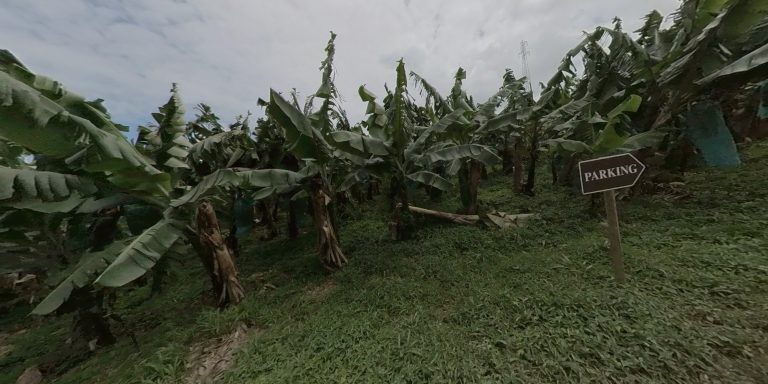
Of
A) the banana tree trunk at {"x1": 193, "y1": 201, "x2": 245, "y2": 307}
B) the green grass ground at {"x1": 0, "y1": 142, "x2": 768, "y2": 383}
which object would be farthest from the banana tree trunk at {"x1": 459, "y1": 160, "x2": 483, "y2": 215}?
the banana tree trunk at {"x1": 193, "y1": 201, "x2": 245, "y2": 307}

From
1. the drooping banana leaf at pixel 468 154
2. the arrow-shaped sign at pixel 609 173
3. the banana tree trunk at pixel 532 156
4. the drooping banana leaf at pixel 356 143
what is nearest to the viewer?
the arrow-shaped sign at pixel 609 173

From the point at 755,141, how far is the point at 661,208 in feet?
16.8

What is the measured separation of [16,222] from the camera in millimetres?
3354

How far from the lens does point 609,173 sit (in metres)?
2.79

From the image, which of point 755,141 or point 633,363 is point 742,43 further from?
point 633,363

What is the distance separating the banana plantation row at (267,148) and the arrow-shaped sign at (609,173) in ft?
3.65

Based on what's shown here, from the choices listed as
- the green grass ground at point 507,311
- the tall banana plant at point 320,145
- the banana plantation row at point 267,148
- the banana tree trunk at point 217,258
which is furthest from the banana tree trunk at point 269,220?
the banana tree trunk at point 217,258

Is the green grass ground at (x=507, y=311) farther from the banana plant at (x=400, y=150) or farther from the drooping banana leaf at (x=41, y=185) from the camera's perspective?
the drooping banana leaf at (x=41, y=185)

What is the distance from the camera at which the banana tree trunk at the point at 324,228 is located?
4504 mm

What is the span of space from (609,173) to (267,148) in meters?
5.43

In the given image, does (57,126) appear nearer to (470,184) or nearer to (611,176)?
(611,176)

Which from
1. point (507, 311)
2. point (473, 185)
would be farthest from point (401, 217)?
point (507, 311)

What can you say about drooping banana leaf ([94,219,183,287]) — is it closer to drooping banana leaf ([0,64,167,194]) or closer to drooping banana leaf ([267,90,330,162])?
drooping banana leaf ([0,64,167,194])

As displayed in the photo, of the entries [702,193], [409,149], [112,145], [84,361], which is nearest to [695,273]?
[702,193]
